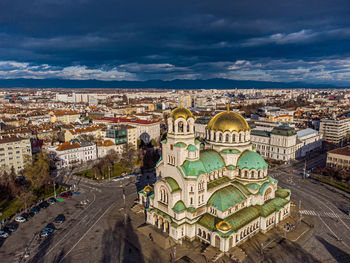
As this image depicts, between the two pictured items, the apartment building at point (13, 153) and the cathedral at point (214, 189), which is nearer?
the cathedral at point (214, 189)

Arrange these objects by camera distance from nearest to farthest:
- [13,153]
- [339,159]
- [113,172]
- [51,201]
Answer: [51,201], [13,153], [339,159], [113,172]

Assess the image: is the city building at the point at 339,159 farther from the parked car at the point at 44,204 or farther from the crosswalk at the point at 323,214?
the parked car at the point at 44,204

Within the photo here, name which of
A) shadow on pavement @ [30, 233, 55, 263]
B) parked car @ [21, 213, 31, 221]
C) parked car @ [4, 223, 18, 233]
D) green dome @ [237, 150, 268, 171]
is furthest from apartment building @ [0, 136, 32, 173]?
green dome @ [237, 150, 268, 171]

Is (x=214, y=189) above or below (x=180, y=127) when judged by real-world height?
below

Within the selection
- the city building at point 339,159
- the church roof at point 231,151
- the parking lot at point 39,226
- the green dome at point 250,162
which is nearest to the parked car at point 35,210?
the parking lot at point 39,226

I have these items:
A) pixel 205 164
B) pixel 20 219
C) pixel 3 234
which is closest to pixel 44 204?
pixel 20 219

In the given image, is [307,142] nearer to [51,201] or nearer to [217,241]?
[217,241]

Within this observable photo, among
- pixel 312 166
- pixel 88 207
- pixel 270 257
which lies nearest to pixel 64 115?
pixel 88 207
